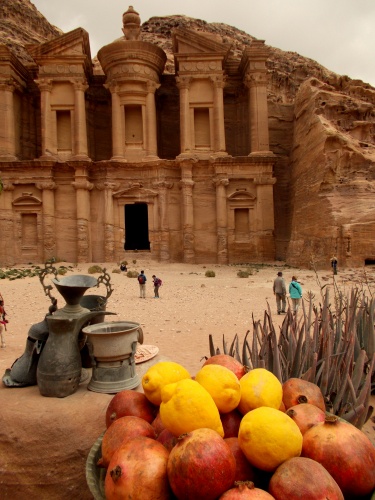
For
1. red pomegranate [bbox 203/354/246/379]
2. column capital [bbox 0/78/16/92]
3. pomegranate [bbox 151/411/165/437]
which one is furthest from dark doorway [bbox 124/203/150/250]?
pomegranate [bbox 151/411/165/437]

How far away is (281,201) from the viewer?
27625 millimetres

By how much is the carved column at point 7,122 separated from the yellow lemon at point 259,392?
2467 cm

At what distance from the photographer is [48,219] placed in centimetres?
2400

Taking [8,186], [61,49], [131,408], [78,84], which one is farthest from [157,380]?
[61,49]

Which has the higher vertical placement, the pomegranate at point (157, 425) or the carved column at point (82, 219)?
the carved column at point (82, 219)

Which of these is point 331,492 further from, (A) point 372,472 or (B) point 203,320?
(B) point 203,320

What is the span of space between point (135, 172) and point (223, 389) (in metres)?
22.8

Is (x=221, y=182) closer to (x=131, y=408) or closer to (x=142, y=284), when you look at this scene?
(x=142, y=284)

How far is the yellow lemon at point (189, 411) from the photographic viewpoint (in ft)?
7.60

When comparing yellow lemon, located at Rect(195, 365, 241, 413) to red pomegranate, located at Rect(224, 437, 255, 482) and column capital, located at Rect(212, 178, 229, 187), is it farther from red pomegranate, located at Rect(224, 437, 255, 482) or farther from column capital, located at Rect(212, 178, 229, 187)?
column capital, located at Rect(212, 178, 229, 187)

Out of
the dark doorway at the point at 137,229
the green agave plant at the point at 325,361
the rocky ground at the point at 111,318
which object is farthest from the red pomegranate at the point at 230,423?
the dark doorway at the point at 137,229

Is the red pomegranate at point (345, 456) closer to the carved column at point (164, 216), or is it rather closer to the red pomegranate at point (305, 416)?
the red pomegranate at point (305, 416)

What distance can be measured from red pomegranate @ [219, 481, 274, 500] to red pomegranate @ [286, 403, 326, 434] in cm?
61

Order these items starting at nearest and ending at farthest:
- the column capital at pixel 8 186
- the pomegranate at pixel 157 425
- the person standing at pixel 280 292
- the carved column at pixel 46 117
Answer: the pomegranate at pixel 157 425, the person standing at pixel 280 292, the column capital at pixel 8 186, the carved column at pixel 46 117
